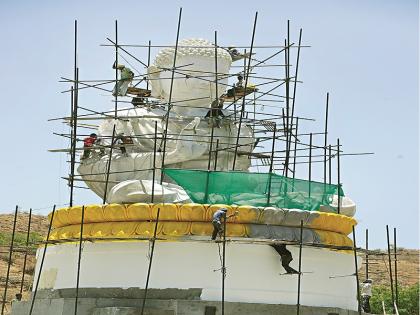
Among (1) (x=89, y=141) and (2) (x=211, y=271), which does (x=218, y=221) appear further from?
(1) (x=89, y=141)

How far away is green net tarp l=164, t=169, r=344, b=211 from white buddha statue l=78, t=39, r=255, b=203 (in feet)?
0.80

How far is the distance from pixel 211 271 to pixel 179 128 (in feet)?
11.7

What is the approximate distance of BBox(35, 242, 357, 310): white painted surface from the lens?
40.0ft

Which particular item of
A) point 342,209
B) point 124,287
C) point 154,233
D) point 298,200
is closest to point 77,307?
point 124,287

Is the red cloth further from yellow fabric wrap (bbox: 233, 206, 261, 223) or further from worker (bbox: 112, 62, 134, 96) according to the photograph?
yellow fabric wrap (bbox: 233, 206, 261, 223)

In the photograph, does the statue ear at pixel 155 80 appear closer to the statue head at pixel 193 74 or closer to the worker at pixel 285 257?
the statue head at pixel 193 74

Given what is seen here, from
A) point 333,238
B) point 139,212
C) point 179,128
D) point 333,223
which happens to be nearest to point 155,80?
point 179,128

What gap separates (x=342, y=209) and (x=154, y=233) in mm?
3559

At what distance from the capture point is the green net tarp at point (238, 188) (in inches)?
507

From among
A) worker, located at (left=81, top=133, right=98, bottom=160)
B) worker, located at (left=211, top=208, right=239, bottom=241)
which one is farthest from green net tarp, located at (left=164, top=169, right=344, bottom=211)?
worker, located at (left=81, top=133, right=98, bottom=160)

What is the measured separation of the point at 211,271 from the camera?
12195 millimetres

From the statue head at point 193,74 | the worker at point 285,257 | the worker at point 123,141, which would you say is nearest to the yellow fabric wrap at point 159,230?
the worker at point 285,257

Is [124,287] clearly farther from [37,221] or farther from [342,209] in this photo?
[37,221]

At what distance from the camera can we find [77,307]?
479 inches
